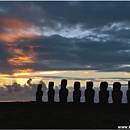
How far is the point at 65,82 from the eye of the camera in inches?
1025

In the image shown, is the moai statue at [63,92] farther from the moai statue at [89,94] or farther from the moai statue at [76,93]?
the moai statue at [89,94]

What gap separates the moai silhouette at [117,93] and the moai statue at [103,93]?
2.17 feet

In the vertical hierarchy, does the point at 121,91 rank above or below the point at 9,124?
above

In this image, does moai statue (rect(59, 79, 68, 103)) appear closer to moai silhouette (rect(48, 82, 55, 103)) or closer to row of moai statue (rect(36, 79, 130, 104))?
row of moai statue (rect(36, 79, 130, 104))

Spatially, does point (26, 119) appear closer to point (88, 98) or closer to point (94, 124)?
point (94, 124)

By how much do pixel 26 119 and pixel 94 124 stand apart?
3601 millimetres

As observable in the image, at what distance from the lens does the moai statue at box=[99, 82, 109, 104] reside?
2420 cm

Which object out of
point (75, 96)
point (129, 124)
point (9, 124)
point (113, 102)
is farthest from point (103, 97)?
point (9, 124)

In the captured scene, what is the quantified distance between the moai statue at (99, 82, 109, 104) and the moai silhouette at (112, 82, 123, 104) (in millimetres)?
662

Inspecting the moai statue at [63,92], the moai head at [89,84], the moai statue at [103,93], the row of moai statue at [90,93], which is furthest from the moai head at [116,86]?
the moai statue at [63,92]

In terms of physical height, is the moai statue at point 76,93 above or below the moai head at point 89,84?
below

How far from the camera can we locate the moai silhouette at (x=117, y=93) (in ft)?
78.2

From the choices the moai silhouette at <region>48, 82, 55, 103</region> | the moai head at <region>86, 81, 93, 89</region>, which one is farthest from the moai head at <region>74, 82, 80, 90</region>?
the moai silhouette at <region>48, 82, 55, 103</region>

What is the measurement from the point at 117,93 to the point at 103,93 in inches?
49.0
